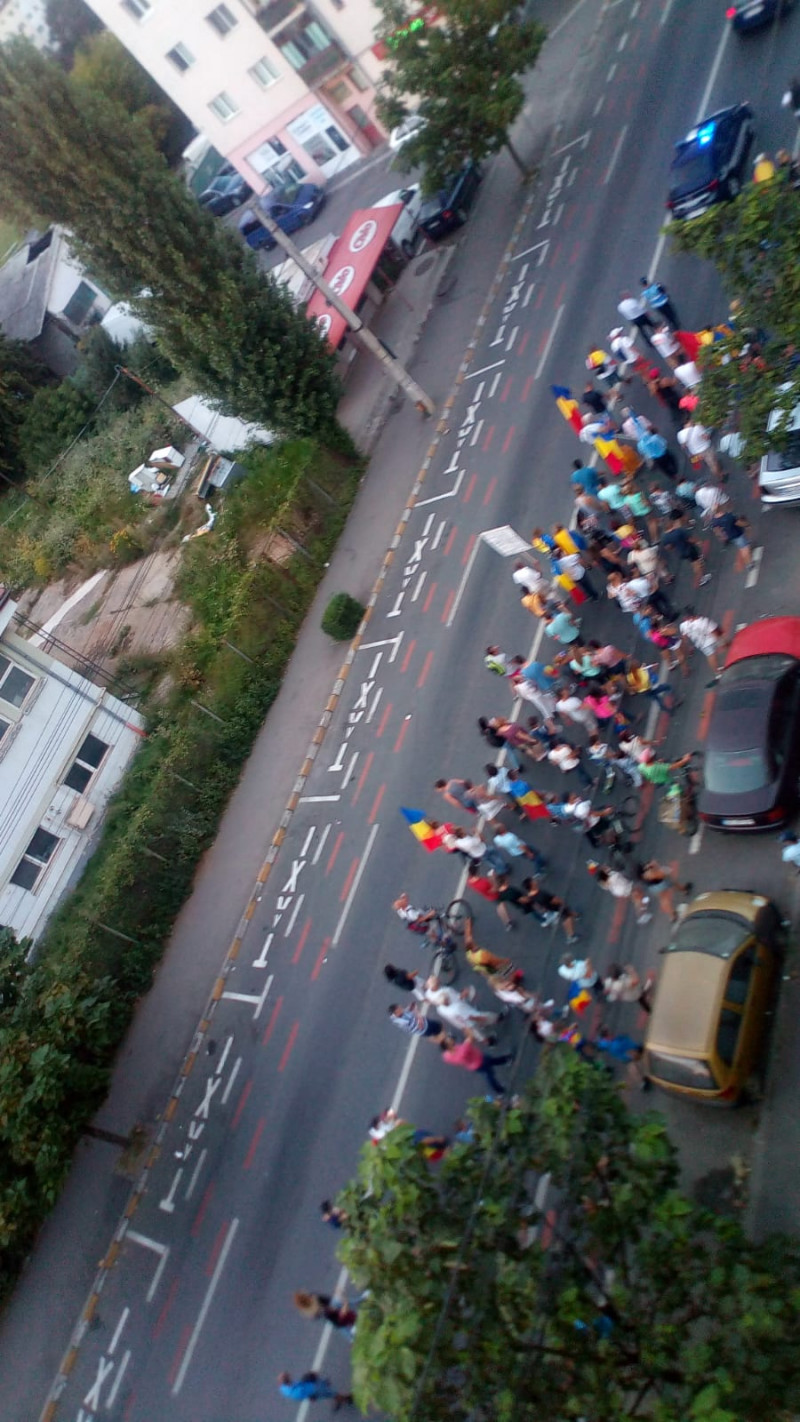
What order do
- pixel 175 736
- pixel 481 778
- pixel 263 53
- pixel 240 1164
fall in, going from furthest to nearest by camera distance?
pixel 263 53 → pixel 175 736 → pixel 481 778 → pixel 240 1164

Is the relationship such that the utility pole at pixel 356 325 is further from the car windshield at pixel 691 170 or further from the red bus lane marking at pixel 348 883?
the red bus lane marking at pixel 348 883

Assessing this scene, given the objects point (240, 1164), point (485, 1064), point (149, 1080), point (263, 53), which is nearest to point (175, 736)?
point (149, 1080)

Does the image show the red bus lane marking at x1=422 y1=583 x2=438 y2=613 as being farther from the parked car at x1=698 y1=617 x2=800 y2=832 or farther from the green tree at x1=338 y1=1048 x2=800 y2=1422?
the green tree at x1=338 y1=1048 x2=800 y2=1422

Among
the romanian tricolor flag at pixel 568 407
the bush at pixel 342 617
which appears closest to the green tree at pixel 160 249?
the bush at pixel 342 617

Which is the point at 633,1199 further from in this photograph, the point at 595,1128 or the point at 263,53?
the point at 263,53

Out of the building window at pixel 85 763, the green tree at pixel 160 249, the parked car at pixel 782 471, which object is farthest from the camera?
the building window at pixel 85 763
